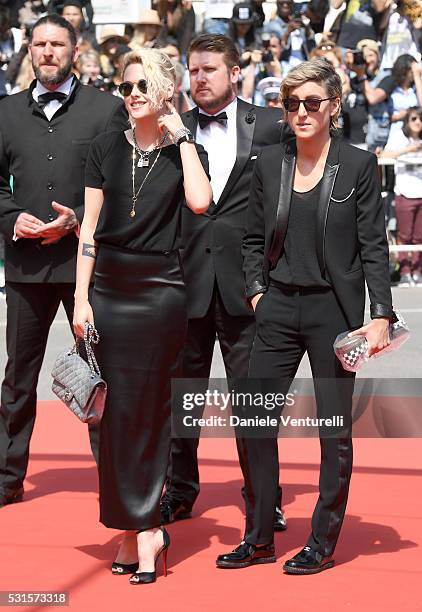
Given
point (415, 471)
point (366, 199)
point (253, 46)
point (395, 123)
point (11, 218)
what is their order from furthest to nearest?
point (253, 46) → point (395, 123) → point (415, 471) → point (11, 218) → point (366, 199)

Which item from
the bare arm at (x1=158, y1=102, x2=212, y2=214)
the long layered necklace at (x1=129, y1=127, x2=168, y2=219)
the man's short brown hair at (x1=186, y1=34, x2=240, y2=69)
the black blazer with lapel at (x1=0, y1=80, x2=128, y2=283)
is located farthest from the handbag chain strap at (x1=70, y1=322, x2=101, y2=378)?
the man's short brown hair at (x1=186, y1=34, x2=240, y2=69)

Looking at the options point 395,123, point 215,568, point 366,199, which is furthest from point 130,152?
point 395,123

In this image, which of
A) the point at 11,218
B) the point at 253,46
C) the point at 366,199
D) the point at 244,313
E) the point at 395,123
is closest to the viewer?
the point at 366,199

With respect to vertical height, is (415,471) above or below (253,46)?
below

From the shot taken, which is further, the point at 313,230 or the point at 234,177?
the point at 234,177

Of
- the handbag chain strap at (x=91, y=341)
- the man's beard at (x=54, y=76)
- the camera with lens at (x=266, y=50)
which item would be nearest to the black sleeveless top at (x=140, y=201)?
the handbag chain strap at (x=91, y=341)

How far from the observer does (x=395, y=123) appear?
12539mm

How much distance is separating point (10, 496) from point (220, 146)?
1.92 metres

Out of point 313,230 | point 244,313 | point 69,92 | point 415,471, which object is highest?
point 69,92

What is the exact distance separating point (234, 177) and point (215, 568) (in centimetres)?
163

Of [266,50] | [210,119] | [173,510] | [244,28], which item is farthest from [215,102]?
[244,28]

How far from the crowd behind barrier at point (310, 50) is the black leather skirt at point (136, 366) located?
709cm

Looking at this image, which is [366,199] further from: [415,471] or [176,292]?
[415,471]

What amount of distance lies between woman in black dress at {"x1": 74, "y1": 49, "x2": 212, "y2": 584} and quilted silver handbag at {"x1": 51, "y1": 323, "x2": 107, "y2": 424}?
0.13 feet
